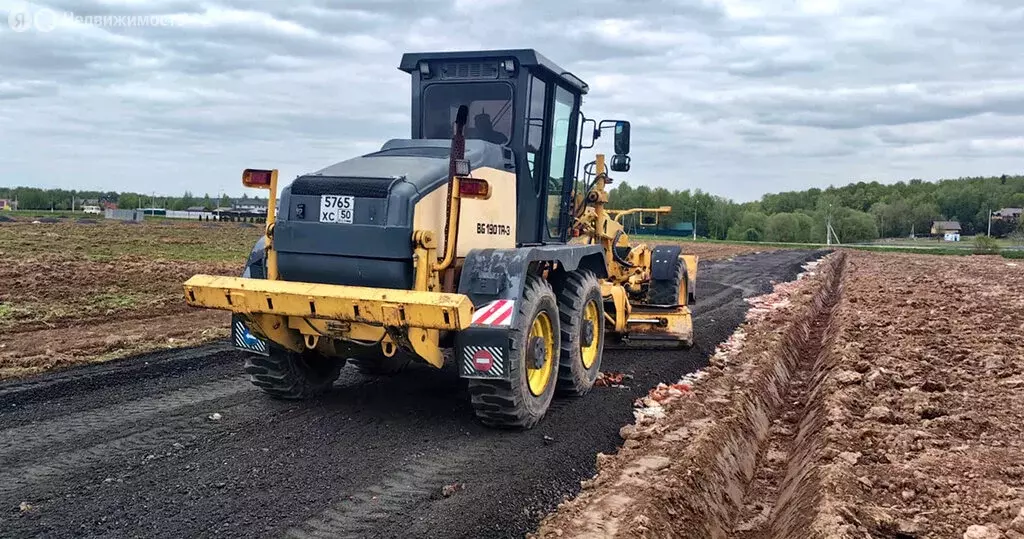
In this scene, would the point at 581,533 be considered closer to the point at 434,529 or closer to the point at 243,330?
the point at 434,529

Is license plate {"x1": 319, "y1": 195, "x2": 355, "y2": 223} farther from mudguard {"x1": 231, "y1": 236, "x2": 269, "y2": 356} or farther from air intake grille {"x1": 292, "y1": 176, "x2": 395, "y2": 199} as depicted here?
mudguard {"x1": 231, "y1": 236, "x2": 269, "y2": 356}

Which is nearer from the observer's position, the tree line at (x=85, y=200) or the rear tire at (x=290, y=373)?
the rear tire at (x=290, y=373)

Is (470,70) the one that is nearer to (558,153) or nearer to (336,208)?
(558,153)

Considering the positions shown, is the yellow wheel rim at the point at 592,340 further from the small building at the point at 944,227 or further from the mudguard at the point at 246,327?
the small building at the point at 944,227

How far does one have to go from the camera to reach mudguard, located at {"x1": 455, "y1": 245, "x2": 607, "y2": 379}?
19.5 feet

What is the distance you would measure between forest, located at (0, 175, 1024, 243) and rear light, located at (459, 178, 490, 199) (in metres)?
88.5

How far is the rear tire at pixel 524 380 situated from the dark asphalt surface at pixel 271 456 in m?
0.17

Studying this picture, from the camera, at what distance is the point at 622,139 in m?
9.04

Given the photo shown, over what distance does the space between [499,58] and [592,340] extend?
2.92 meters

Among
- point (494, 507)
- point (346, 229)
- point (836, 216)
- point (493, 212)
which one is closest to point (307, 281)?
point (346, 229)

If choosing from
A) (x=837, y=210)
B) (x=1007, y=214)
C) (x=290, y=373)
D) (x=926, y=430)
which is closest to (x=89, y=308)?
(x=290, y=373)

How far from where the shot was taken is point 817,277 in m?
24.5

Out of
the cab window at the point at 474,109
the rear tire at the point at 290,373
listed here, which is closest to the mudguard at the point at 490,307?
the cab window at the point at 474,109

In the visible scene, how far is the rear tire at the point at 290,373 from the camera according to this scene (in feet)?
22.3
